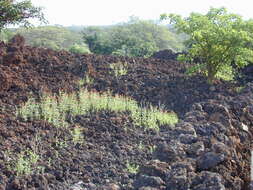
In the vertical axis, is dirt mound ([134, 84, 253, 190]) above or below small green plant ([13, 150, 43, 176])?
above

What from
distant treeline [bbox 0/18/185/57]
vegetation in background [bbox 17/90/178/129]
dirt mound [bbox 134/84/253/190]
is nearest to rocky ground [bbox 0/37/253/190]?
dirt mound [bbox 134/84/253/190]

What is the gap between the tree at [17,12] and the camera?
9094 mm

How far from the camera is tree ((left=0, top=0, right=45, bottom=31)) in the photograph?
29.8 feet

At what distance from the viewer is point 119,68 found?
9.20 meters

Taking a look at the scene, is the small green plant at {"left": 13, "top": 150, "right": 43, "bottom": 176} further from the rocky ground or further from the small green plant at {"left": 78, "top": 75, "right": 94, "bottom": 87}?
the small green plant at {"left": 78, "top": 75, "right": 94, "bottom": 87}

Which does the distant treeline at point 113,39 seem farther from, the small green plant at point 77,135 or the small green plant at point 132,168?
the small green plant at point 132,168

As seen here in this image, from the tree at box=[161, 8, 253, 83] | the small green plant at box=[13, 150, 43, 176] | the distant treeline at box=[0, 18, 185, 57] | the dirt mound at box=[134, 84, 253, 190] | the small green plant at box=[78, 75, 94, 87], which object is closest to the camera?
the dirt mound at box=[134, 84, 253, 190]

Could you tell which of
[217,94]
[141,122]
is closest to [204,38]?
[217,94]

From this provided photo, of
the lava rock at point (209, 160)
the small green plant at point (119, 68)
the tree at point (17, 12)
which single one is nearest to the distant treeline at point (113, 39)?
the tree at point (17, 12)

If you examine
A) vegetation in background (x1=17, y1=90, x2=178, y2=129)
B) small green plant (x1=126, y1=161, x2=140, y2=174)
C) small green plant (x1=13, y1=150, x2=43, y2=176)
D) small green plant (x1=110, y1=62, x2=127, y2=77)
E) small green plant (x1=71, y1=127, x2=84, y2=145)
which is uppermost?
small green plant (x1=110, y1=62, x2=127, y2=77)

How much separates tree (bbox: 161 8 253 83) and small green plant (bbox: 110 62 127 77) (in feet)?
3.83

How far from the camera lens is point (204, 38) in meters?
8.57

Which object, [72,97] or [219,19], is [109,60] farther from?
[72,97]

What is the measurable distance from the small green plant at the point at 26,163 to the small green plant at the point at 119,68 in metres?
4.01
